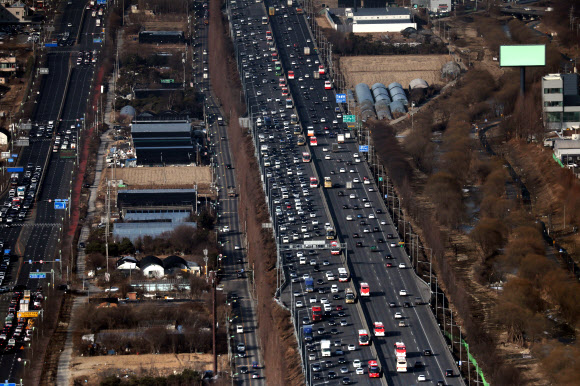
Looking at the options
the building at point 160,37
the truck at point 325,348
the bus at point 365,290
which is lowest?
the bus at point 365,290

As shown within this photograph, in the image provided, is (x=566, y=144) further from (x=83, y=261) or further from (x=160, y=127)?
(x=83, y=261)

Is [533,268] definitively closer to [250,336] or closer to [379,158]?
[250,336]

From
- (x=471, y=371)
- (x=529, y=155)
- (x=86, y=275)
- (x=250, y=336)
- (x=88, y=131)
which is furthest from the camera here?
(x=88, y=131)

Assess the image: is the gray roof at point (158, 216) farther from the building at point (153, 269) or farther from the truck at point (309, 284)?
the truck at point (309, 284)

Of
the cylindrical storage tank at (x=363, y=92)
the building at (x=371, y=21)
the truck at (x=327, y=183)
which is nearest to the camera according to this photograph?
the truck at (x=327, y=183)

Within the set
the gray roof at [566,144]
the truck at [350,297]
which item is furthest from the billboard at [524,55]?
the truck at [350,297]

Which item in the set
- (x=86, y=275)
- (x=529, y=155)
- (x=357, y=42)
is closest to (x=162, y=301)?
(x=86, y=275)

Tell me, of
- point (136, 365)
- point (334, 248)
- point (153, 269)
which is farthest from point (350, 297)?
point (153, 269)
